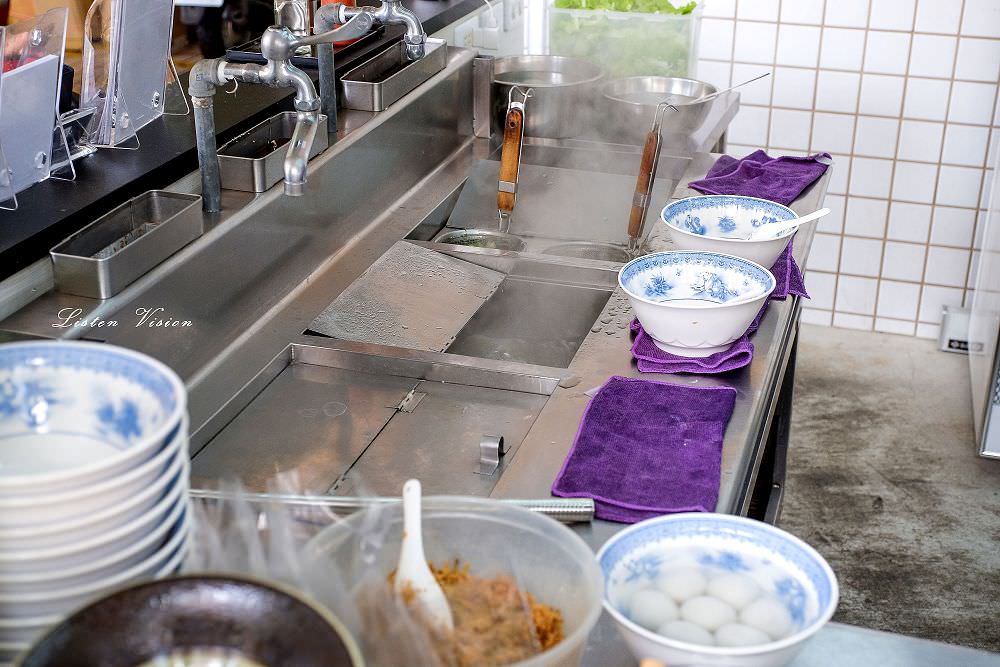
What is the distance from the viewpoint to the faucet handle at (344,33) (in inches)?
66.5

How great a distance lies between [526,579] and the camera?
3.31ft

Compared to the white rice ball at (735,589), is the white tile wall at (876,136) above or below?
below

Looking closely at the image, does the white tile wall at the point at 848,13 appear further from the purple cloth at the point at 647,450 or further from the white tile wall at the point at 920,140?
the purple cloth at the point at 647,450

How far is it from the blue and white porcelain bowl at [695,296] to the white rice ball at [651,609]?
697 millimetres

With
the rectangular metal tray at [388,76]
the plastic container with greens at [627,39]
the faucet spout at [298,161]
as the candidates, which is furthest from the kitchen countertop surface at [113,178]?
the plastic container with greens at [627,39]

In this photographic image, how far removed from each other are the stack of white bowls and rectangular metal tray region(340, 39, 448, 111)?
1554mm

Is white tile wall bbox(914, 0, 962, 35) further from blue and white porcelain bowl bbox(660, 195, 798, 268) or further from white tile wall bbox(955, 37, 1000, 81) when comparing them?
blue and white porcelain bowl bbox(660, 195, 798, 268)

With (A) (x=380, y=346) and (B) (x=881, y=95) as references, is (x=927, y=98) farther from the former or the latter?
(A) (x=380, y=346)

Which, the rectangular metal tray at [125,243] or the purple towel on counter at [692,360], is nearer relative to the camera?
the rectangular metal tray at [125,243]

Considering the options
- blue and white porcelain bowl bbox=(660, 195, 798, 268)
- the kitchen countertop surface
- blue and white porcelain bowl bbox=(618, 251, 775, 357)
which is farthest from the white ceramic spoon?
the kitchen countertop surface

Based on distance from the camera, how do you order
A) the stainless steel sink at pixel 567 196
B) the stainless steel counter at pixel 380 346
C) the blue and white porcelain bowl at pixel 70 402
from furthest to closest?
the stainless steel sink at pixel 567 196, the stainless steel counter at pixel 380 346, the blue and white porcelain bowl at pixel 70 402

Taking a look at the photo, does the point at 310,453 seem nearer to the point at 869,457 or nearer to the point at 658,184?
the point at 658,184

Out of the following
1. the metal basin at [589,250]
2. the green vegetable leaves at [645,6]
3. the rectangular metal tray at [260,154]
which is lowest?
the metal basin at [589,250]

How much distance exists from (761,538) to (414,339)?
0.99 m
